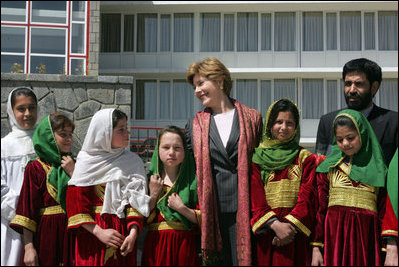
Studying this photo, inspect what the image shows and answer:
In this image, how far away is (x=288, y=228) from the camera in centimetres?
359

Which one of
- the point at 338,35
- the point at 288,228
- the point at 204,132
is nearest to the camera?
the point at 288,228

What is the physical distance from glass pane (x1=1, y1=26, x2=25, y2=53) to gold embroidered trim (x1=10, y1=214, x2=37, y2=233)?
11259 mm

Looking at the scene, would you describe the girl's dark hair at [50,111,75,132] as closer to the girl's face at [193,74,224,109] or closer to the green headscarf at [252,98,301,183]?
the girl's face at [193,74,224,109]

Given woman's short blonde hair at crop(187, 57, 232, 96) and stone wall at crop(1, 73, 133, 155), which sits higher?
stone wall at crop(1, 73, 133, 155)

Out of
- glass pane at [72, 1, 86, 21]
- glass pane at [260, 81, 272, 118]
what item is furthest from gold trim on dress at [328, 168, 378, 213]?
glass pane at [260, 81, 272, 118]

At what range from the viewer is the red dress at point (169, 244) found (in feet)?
12.2

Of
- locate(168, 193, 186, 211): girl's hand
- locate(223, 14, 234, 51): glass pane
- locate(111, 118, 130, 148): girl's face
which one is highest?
locate(223, 14, 234, 51): glass pane

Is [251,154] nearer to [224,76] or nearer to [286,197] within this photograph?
[286,197]

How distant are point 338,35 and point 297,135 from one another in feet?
54.3

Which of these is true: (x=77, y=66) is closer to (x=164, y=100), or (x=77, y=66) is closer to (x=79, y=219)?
(x=164, y=100)

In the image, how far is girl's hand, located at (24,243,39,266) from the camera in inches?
146

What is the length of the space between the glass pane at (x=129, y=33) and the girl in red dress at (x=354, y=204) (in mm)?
16700

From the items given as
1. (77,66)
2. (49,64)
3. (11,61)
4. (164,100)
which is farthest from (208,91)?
(164,100)

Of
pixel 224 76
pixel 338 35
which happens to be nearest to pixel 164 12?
pixel 338 35
